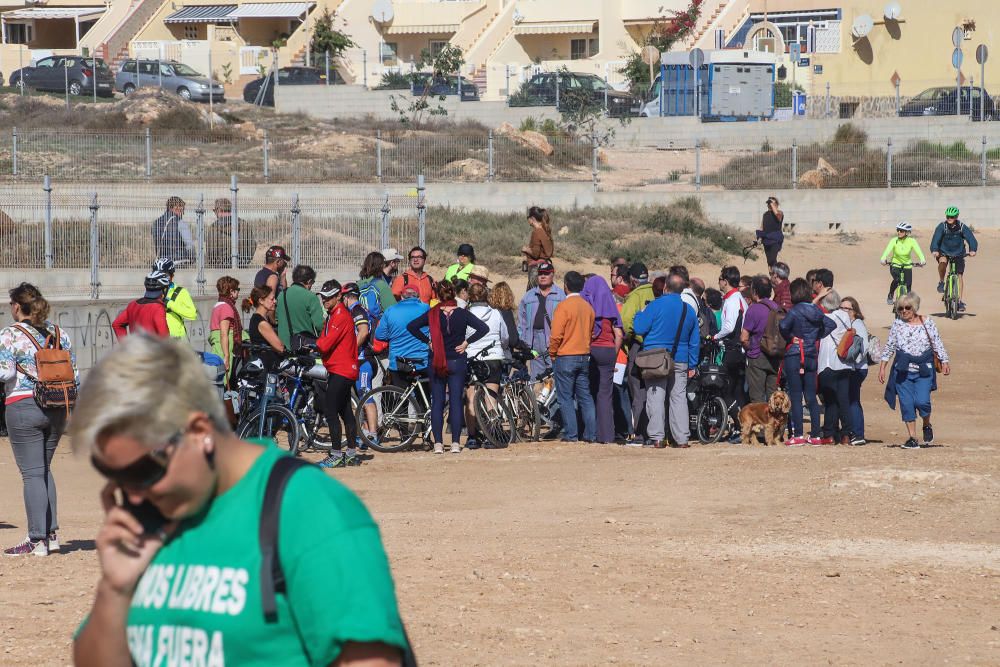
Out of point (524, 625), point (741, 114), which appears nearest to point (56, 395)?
point (524, 625)

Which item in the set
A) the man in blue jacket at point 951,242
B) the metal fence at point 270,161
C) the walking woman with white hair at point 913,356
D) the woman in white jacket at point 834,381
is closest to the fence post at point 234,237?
the woman in white jacket at point 834,381

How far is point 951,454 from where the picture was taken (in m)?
13.0

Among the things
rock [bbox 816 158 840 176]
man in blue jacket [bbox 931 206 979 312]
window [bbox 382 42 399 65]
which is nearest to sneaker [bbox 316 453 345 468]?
man in blue jacket [bbox 931 206 979 312]

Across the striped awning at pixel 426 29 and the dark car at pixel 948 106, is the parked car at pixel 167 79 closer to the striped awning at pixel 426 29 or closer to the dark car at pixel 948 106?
the striped awning at pixel 426 29

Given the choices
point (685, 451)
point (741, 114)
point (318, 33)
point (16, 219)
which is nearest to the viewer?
point (685, 451)

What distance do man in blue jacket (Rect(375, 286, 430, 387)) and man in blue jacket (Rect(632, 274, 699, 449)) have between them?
2155mm

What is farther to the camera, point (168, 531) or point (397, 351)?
point (397, 351)

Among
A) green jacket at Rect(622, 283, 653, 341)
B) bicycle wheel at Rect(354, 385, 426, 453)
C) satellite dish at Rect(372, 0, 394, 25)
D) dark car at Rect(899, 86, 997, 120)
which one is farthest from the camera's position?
satellite dish at Rect(372, 0, 394, 25)

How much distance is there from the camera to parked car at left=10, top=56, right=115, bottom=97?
5119 centimetres

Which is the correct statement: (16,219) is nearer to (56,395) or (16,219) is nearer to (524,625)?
(56,395)

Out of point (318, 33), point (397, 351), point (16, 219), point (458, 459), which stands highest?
point (318, 33)

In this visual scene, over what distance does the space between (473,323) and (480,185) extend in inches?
752

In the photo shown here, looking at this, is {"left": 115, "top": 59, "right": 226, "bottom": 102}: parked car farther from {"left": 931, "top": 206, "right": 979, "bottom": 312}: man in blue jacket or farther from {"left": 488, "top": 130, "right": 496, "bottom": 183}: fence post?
{"left": 931, "top": 206, "right": 979, "bottom": 312}: man in blue jacket

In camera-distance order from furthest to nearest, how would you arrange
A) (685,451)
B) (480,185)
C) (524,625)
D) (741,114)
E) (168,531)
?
1. (741,114)
2. (480,185)
3. (685,451)
4. (524,625)
5. (168,531)
